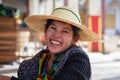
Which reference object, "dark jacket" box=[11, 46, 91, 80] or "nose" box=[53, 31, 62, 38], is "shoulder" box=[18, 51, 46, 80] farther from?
"nose" box=[53, 31, 62, 38]

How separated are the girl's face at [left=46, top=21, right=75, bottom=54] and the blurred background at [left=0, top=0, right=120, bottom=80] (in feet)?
0.93

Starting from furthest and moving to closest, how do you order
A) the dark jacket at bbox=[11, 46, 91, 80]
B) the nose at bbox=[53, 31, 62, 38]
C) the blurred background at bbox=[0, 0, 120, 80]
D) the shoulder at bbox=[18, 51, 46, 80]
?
the blurred background at bbox=[0, 0, 120, 80]
the shoulder at bbox=[18, 51, 46, 80]
the nose at bbox=[53, 31, 62, 38]
the dark jacket at bbox=[11, 46, 91, 80]

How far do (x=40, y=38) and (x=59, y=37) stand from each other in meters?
11.0

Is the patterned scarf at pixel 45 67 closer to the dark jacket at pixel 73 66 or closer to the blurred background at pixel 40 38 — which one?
the dark jacket at pixel 73 66

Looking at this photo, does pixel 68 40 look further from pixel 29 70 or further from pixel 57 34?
pixel 29 70

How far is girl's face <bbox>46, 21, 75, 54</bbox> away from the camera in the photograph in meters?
2.09

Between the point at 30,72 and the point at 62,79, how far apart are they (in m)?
0.32

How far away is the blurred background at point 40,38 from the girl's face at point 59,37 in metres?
0.28

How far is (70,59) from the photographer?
203cm

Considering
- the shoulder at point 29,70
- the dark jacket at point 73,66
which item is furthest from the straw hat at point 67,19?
the shoulder at point 29,70

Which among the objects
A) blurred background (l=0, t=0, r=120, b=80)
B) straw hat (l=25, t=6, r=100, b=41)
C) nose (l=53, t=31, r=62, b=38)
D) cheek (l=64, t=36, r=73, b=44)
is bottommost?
blurred background (l=0, t=0, r=120, b=80)

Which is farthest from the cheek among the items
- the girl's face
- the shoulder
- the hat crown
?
the shoulder

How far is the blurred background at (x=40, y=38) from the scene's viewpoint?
25.8 ft

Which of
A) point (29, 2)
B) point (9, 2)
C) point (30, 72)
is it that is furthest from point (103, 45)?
point (30, 72)
